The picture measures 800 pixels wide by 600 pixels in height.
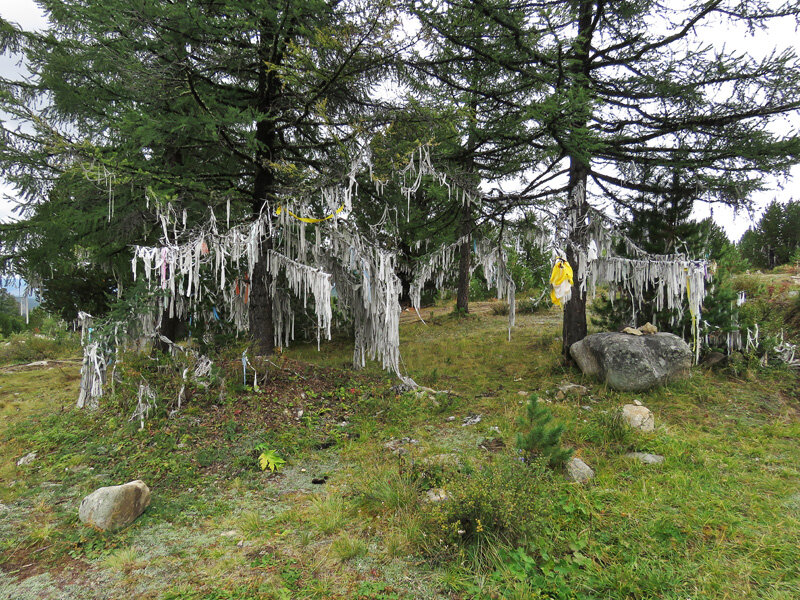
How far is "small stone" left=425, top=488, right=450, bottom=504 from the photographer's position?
3.53 meters

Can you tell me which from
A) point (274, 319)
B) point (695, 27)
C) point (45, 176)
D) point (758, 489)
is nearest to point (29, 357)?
point (45, 176)

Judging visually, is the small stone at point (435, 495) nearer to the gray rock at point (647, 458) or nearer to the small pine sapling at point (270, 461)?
the small pine sapling at point (270, 461)

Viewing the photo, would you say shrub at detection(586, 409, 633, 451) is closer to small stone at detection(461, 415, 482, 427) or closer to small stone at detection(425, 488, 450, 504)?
small stone at detection(461, 415, 482, 427)

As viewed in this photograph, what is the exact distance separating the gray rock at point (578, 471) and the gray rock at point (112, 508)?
169 inches

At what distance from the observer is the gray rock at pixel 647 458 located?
13.8 feet

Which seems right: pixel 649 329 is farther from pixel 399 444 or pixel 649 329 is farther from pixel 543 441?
pixel 399 444

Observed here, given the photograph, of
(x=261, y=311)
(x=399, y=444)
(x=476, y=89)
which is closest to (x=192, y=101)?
(x=261, y=311)

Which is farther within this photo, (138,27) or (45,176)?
(45,176)

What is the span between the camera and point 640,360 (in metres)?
6.69

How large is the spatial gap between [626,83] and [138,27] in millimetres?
7758

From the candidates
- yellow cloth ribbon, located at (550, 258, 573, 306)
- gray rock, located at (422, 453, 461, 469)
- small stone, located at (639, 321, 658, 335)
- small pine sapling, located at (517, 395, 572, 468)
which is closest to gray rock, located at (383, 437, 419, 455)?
gray rock, located at (422, 453, 461, 469)

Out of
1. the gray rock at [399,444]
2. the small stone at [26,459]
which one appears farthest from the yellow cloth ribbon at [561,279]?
the small stone at [26,459]

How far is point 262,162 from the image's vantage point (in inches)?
261

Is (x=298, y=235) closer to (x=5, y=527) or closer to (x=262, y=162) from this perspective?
(x=262, y=162)
